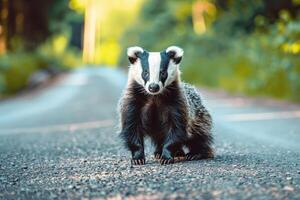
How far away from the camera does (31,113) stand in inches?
609

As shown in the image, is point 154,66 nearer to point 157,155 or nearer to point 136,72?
point 136,72

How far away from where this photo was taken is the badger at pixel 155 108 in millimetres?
5875

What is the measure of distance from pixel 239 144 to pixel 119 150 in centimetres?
152

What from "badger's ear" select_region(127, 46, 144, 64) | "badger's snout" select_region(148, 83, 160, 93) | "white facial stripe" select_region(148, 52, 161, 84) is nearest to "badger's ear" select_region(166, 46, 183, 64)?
"white facial stripe" select_region(148, 52, 161, 84)

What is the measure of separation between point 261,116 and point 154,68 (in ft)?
22.2

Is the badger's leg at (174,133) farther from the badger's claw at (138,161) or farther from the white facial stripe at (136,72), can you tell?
the white facial stripe at (136,72)

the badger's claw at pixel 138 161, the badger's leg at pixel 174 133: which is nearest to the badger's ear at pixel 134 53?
the badger's leg at pixel 174 133

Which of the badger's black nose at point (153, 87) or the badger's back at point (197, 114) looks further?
the badger's back at point (197, 114)

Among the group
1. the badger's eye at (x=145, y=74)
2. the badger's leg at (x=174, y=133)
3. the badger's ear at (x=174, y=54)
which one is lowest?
the badger's leg at (x=174, y=133)

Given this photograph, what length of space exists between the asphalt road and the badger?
215 mm

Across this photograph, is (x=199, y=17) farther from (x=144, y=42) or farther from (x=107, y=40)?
(x=107, y=40)

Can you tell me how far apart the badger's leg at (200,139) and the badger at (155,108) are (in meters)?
0.22

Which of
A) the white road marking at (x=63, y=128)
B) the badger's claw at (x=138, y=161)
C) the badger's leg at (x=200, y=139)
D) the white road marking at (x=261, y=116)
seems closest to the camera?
the badger's claw at (x=138, y=161)

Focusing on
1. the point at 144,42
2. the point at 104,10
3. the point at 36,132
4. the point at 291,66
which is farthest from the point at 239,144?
the point at 104,10
